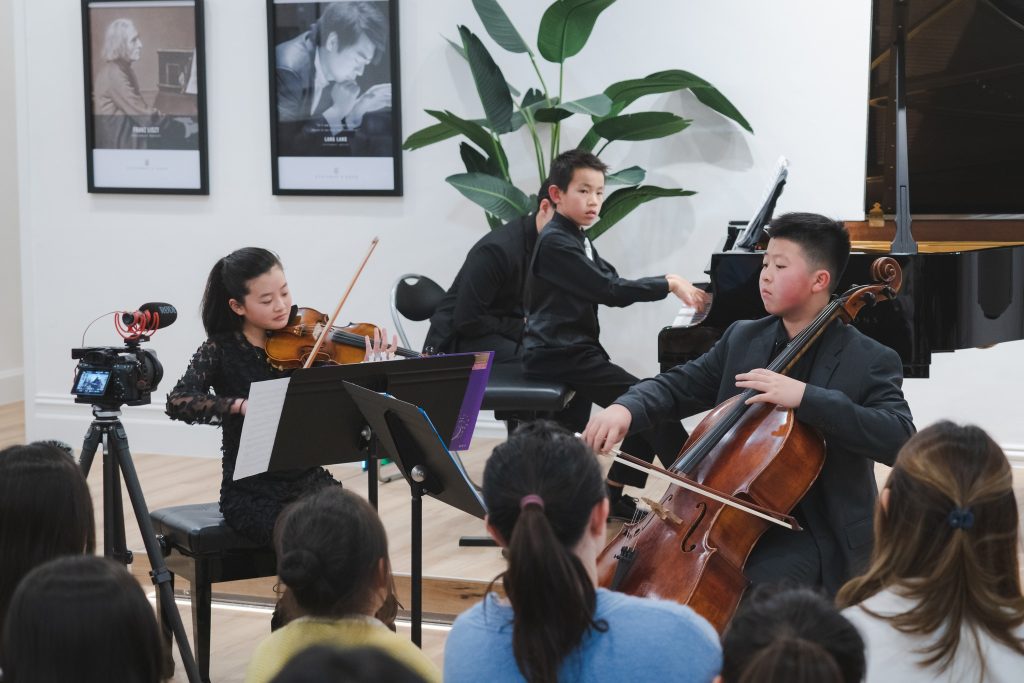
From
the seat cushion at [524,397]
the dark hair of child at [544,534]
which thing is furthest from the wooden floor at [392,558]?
the dark hair of child at [544,534]

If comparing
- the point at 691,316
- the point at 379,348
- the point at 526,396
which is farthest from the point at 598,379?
the point at 379,348

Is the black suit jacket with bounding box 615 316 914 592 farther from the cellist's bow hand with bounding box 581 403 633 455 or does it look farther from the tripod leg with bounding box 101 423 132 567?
the tripod leg with bounding box 101 423 132 567

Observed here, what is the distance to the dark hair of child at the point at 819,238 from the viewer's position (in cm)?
270

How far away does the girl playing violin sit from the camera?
295 cm

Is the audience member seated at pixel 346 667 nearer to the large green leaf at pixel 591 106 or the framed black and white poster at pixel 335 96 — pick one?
the large green leaf at pixel 591 106

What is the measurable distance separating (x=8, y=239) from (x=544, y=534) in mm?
6473

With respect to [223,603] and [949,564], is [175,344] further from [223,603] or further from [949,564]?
[949,564]

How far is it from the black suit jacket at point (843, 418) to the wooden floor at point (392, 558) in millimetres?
1049

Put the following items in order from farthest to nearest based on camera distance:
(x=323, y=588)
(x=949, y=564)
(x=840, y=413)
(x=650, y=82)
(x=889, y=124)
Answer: (x=650, y=82), (x=889, y=124), (x=840, y=413), (x=323, y=588), (x=949, y=564)

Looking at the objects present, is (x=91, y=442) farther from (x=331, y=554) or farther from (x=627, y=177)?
A: (x=627, y=177)

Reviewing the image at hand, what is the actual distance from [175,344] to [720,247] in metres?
2.46

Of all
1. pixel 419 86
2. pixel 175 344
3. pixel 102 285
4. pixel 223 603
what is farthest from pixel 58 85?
pixel 223 603

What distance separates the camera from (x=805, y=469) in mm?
2457

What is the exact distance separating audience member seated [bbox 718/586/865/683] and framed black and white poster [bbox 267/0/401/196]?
4.18 meters
